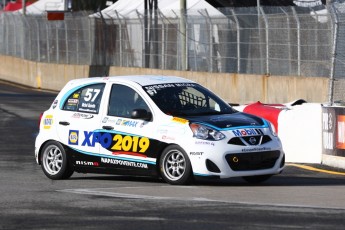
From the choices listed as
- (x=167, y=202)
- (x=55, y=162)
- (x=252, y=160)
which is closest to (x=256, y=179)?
(x=252, y=160)

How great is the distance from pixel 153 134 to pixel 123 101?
849mm

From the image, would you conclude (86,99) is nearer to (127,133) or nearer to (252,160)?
(127,133)

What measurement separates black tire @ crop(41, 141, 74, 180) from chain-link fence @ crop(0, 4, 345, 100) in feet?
29.4

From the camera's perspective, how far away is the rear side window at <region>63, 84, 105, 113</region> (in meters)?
15.1

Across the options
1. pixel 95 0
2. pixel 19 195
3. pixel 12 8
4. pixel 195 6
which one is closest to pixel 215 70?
pixel 195 6

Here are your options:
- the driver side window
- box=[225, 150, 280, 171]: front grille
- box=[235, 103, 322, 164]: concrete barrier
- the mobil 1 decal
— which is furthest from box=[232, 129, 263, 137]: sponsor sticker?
box=[235, 103, 322, 164]: concrete barrier

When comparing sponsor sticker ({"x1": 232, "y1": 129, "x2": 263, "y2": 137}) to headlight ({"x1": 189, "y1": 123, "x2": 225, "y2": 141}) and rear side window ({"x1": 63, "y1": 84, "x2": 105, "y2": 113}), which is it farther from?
rear side window ({"x1": 63, "y1": 84, "x2": 105, "y2": 113})

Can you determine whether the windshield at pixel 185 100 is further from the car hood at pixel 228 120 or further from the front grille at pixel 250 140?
the front grille at pixel 250 140

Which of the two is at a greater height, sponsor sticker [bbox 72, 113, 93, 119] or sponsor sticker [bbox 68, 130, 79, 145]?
sponsor sticker [bbox 72, 113, 93, 119]

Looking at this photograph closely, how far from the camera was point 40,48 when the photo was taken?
169 feet

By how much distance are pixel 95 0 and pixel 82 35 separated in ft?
110

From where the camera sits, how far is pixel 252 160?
1396cm

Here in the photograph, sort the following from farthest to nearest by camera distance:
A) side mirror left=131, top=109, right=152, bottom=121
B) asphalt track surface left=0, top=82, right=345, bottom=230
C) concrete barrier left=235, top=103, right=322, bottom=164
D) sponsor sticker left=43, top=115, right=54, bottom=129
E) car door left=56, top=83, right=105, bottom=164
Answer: concrete barrier left=235, top=103, right=322, bottom=164 → sponsor sticker left=43, top=115, right=54, bottom=129 → car door left=56, top=83, right=105, bottom=164 → side mirror left=131, top=109, right=152, bottom=121 → asphalt track surface left=0, top=82, right=345, bottom=230

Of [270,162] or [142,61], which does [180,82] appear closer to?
[270,162]
